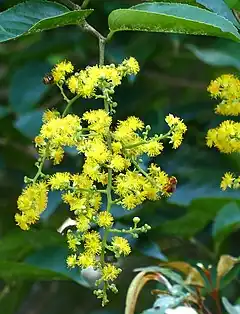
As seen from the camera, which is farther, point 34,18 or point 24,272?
point 24,272

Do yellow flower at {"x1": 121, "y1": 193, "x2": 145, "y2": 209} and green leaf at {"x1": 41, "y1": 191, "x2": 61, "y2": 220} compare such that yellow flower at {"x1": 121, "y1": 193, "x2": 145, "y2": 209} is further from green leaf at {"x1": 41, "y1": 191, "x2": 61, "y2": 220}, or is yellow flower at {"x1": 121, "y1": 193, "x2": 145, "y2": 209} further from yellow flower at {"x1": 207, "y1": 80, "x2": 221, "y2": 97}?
green leaf at {"x1": 41, "y1": 191, "x2": 61, "y2": 220}

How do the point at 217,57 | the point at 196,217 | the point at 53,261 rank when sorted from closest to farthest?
the point at 53,261 → the point at 196,217 → the point at 217,57

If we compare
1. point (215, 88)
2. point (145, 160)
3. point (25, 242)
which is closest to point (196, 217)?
point (145, 160)

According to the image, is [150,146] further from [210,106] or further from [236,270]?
[210,106]

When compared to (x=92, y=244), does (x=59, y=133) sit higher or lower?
higher

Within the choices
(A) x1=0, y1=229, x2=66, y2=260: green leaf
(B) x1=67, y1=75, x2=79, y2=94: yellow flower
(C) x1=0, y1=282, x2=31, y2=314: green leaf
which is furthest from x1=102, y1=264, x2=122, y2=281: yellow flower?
(C) x1=0, y1=282, x2=31, y2=314: green leaf

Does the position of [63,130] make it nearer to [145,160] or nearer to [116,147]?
[116,147]

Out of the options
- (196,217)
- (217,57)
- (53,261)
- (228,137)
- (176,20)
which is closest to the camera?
(176,20)
